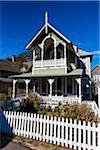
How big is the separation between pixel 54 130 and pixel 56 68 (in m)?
11.4

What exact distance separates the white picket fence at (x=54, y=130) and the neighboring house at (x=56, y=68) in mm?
8130

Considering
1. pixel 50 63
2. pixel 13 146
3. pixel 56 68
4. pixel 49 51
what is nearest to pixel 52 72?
pixel 56 68

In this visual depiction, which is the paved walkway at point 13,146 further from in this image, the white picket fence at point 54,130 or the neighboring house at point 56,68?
the neighboring house at point 56,68

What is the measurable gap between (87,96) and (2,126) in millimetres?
15103

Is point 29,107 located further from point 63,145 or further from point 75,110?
point 63,145

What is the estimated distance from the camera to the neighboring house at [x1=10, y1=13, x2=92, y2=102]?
1708 cm

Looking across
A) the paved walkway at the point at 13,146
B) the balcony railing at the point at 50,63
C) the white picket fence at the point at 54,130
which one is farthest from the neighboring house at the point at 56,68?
the paved walkway at the point at 13,146

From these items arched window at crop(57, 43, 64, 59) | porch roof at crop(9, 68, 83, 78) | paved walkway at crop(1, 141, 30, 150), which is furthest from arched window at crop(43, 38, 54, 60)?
paved walkway at crop(1, 141, 30, 150)

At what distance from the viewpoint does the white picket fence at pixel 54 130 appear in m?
5.91

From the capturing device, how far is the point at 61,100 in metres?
15.6

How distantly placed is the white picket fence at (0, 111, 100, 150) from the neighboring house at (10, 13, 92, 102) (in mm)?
8130

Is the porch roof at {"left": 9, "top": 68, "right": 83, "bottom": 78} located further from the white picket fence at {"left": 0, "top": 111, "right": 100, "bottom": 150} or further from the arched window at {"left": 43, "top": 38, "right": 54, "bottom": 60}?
the white picket fence at {"left": 0, "top": 111, "right": 100, "bottom": 150}

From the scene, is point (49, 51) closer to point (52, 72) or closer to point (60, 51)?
point (60, 51)

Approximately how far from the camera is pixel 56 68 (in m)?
17.7
